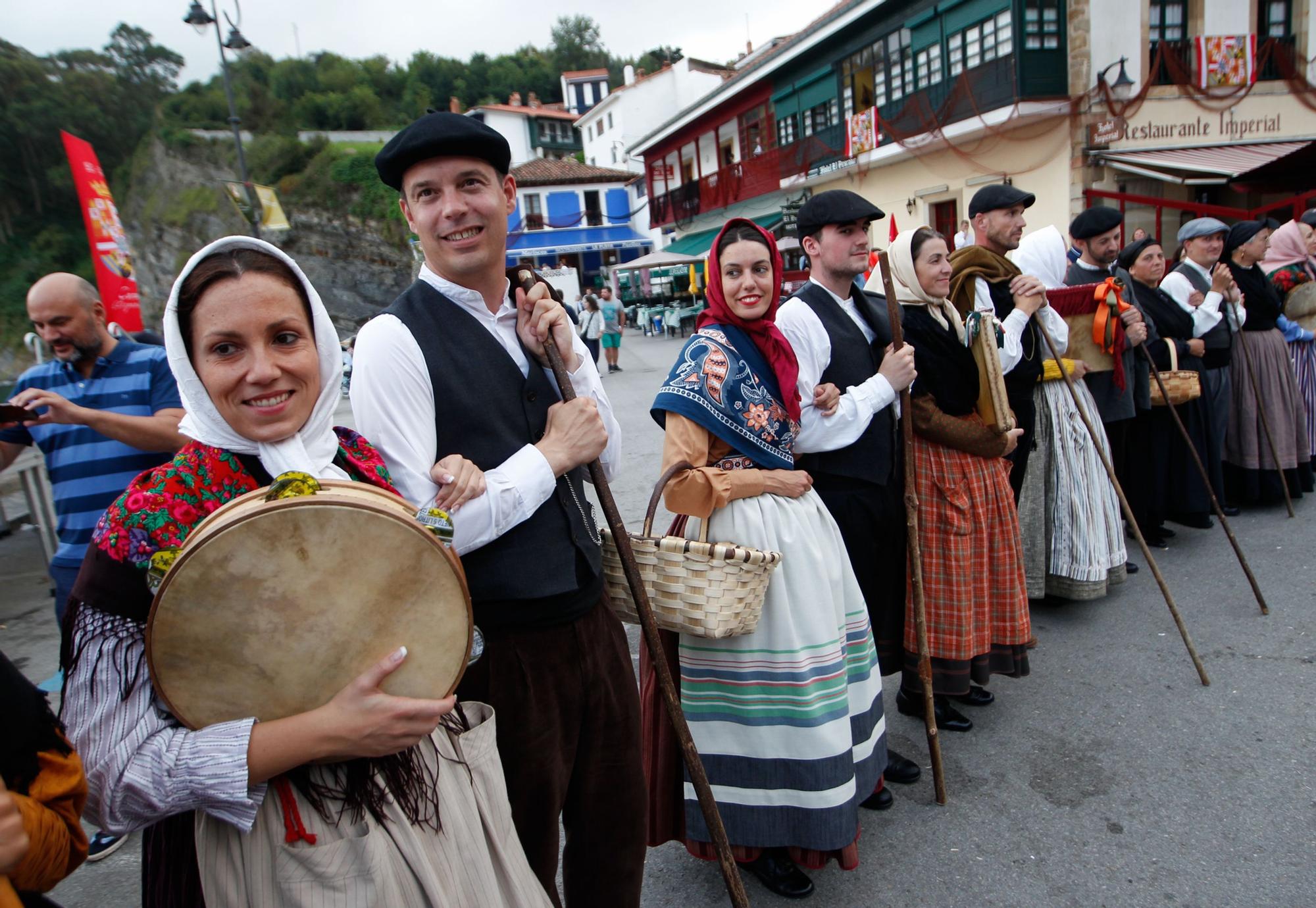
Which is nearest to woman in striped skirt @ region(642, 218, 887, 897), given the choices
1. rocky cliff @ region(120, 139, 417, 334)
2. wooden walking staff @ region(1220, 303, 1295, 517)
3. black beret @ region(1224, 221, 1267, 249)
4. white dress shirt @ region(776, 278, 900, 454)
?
white dress shirt @ region(776, 278, 900, 454)

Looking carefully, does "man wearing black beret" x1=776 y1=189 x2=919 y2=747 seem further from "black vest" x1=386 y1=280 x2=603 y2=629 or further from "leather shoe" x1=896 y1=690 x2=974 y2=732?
"black vest" x1=386 y1=280 x2=603 y2=629

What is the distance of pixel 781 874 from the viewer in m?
2.28

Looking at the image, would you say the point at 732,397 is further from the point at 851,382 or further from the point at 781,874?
the point at 781,874

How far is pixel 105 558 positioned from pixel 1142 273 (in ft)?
18.4

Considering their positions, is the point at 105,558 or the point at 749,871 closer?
the point at 105,558

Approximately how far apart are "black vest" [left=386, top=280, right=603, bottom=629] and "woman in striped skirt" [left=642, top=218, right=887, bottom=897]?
1.84 ft

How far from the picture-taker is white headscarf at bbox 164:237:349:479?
1138 mm

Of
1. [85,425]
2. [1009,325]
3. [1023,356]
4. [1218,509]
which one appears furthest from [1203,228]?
[85,425]

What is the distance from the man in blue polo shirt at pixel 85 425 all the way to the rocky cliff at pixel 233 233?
35319 mm

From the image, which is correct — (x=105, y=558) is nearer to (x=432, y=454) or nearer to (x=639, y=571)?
(x=432, y=454)

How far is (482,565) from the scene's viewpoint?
61.2 inches

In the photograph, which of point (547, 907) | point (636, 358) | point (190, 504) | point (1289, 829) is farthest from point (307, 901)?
point (636, 358)

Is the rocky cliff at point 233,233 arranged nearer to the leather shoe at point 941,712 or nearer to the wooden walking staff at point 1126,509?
the wooden walking staff at point 1126,509

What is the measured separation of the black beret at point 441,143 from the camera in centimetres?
154
